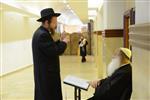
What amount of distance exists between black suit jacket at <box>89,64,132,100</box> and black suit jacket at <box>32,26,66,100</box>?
0.57 metres

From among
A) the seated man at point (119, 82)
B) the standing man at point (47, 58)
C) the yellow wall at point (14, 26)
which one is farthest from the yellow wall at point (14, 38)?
the seated man at point (119, 82)

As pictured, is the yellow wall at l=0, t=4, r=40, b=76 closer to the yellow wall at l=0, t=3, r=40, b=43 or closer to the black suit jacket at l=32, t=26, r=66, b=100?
the yellow wall at l=0, t=3, r=40, b=43

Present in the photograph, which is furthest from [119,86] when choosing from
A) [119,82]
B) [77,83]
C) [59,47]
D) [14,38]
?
[14,38]

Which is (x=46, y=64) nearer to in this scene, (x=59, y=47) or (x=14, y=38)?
(x=59, y=47)

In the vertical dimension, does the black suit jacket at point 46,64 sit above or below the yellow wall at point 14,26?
below

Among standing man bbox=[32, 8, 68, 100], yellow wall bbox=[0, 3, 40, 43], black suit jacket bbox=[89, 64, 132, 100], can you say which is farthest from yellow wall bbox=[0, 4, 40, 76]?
black suit jacket bbox=[89, 64, 132, 100]

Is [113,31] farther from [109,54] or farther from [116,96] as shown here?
[116,96]

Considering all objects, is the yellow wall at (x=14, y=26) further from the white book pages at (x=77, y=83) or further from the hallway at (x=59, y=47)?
the white book pages at (x=77, y=83)

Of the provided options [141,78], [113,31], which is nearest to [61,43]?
[141,78]

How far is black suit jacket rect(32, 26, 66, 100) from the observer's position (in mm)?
3592

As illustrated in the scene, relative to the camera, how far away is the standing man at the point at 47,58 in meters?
3.60

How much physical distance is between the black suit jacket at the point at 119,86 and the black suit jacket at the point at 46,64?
57 cm

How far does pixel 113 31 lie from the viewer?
6.11m

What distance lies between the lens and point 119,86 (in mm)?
3355
